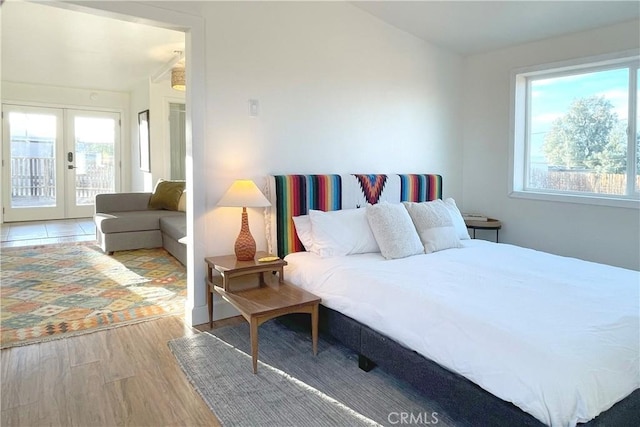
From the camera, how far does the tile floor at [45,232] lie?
19.9 ft

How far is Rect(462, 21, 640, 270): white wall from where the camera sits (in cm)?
364

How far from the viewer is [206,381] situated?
2.38m

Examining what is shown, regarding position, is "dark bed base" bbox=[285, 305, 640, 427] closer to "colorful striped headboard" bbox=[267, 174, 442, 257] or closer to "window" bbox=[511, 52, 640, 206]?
"colorful striped headboard" bbox=[267, 174, 442, 257]

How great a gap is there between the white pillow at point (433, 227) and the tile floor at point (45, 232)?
16.1 ft

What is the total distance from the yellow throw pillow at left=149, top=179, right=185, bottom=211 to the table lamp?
10.2ft

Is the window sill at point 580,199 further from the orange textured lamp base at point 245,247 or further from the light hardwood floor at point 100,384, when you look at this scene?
the light hardwood floor at point 100,384

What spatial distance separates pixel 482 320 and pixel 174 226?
3943mm

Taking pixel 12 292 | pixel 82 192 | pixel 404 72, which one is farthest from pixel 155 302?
pixel 82 192

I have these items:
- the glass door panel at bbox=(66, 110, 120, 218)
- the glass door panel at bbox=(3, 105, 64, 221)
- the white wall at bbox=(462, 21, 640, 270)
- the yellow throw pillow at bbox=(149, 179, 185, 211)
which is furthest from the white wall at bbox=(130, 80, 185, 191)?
the white wall at bbox=(462, 21, 640, 270)

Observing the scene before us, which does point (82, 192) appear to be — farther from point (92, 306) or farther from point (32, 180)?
point (92, 306)

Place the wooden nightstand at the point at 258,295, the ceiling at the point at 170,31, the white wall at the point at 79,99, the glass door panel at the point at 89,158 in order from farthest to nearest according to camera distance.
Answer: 1. the glass door panel at the point at 89,158
2. the white wall at the point at 79,99
3. the ceiling at the point at 170,31
4. the wooden nightstand at the point at 258,295

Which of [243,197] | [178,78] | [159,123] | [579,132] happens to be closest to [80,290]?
[243,197]

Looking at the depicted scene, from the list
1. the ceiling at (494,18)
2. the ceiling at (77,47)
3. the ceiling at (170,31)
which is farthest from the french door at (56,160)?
the ceiling at (494,18)

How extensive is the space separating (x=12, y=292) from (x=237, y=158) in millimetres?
2393
